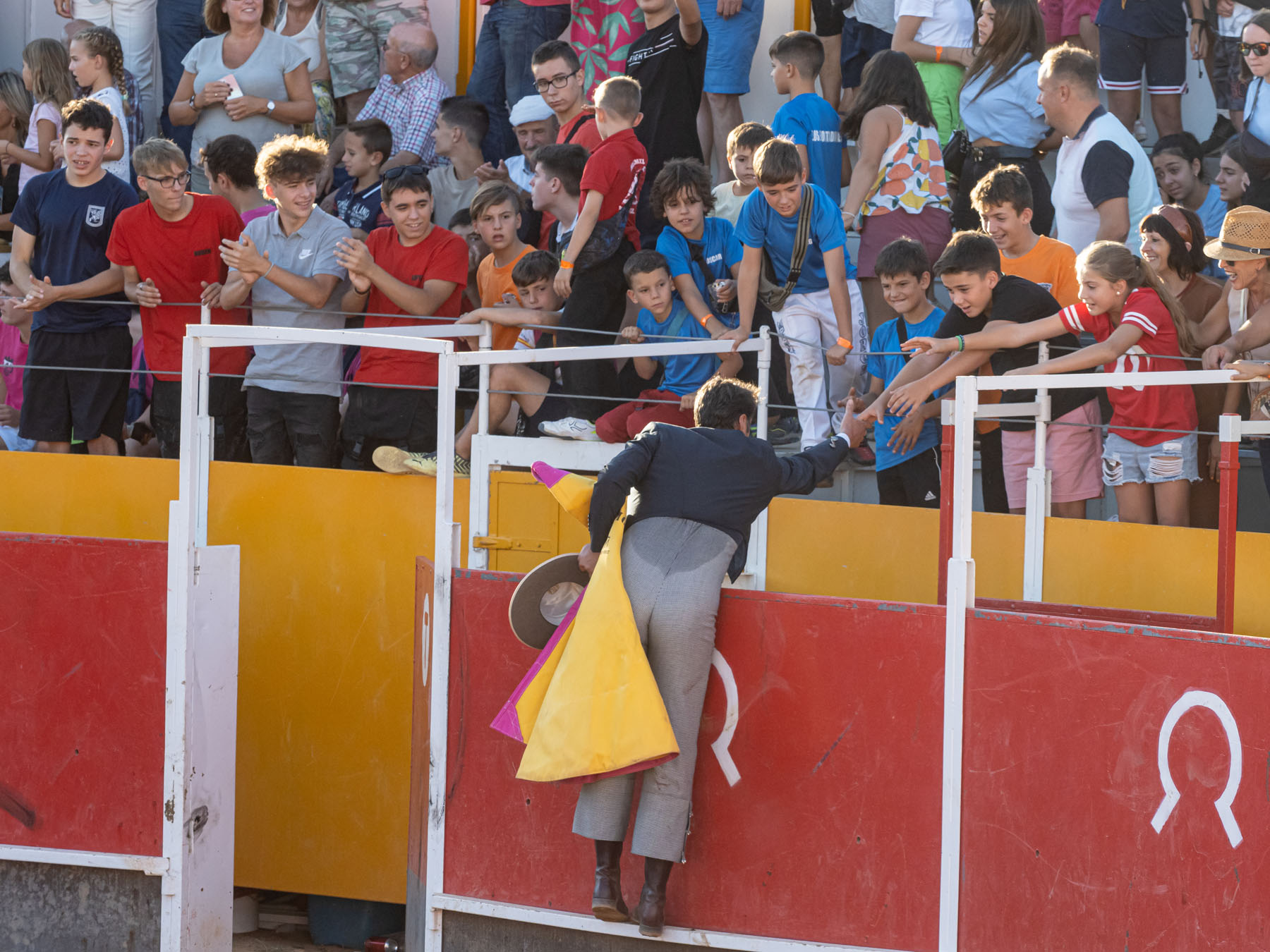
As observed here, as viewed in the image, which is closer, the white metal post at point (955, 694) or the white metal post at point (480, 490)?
the white metal post at point (955, 694)

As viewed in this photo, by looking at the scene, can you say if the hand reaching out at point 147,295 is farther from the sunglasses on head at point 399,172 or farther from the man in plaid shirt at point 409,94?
the man in plaid shirt at point 409,94

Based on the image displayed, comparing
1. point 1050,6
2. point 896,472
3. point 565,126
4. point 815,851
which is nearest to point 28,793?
point 815,851

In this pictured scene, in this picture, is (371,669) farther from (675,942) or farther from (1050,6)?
(1050,6)

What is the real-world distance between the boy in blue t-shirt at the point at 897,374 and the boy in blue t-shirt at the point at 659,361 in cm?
62

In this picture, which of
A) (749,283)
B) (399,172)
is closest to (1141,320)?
(749,283)

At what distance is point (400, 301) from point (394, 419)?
497 millimetres

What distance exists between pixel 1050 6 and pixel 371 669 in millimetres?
4653

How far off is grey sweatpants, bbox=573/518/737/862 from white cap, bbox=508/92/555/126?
12.4 ft

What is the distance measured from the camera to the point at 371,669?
5738 millimetres

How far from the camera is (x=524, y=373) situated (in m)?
6.06

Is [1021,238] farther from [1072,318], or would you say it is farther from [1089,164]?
[1072,318]

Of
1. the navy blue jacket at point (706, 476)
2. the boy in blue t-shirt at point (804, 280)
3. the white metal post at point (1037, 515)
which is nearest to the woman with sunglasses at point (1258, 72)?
the boy in blue t-shirt at point (804, 280)

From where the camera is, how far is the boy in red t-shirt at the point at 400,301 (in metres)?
6.20

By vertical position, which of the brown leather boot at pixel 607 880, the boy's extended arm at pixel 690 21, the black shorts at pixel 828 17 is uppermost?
the black shorts at pixel 828 17
